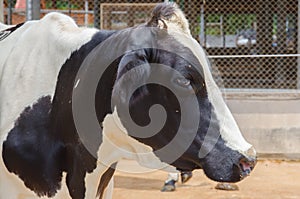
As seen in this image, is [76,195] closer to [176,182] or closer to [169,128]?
[169,128]

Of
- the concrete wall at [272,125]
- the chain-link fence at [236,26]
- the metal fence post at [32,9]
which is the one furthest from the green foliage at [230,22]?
the metal fence post at [32,9]

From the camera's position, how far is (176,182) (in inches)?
235

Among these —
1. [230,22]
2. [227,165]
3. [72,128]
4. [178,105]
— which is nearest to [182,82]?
[178,105]

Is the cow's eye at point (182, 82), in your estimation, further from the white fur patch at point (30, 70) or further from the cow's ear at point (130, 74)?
the white fur patch at point (30, 70)

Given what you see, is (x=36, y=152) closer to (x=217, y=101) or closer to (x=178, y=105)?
(x=178, y=105)

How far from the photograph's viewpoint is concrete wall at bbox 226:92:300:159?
7523mm

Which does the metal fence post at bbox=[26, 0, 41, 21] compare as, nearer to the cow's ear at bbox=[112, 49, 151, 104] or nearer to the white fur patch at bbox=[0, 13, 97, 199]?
the white fur patch at bbox=[0, 13, 97, 199]

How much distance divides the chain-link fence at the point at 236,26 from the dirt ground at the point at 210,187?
310cm

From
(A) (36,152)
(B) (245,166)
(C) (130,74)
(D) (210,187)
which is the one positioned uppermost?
(C) (130,74)

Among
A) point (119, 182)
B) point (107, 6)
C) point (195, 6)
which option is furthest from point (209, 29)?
point (119, 182)

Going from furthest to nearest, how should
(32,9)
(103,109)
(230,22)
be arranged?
(230,22) → (32,9) → (103,109)

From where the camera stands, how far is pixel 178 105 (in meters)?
1.94

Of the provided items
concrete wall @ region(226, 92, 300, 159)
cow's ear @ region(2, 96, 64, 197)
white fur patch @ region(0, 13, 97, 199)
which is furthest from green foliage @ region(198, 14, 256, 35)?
cow's ear @ region(2, 96, 64, 197)

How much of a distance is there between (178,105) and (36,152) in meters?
0.62
